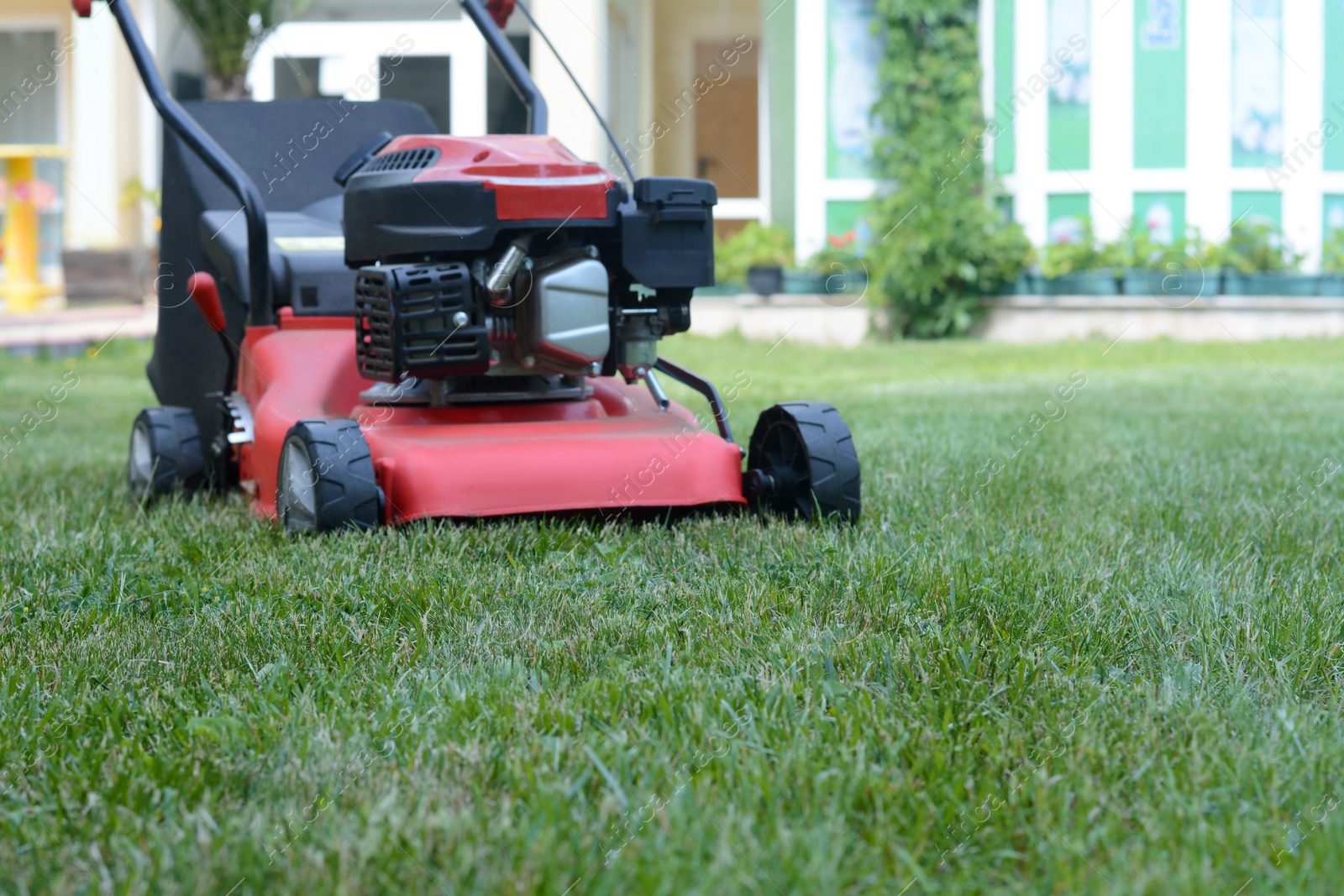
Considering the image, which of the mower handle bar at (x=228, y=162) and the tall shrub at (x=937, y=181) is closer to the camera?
the mower handle bar at (x=228, y=162)

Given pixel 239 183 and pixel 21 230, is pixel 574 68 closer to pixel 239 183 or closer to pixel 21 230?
pixel 21 230

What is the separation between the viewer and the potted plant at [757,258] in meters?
9.65

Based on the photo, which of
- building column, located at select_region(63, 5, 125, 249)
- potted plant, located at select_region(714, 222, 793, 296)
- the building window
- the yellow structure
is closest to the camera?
potted plant, located at select_region(714, 222, 793, 296)

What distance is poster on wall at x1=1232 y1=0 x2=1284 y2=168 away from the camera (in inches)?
370

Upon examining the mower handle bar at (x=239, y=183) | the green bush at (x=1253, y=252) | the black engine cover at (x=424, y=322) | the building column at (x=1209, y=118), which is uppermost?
the building column at (x=1209, y=118)

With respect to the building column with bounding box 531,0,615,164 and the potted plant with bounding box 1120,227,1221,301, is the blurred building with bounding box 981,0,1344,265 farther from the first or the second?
the building column with bounding box 531,0,615,164

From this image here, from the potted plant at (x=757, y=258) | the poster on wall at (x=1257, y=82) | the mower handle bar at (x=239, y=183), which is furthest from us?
the potted plant at (x=757, y=258)

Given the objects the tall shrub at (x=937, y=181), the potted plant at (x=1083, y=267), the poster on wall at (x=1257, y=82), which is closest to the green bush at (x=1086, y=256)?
the potted plant at (x=1083, y=267)

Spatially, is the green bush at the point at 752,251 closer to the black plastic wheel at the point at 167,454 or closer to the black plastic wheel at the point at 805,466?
the black plastic wheel at the point at 167,454

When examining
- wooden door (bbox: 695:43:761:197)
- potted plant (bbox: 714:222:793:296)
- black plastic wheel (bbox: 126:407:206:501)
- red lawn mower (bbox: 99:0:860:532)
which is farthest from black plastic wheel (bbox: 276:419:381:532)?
wooden door (bbox: 695:43:761:197)

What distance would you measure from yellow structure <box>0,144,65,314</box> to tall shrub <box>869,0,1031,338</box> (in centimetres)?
611

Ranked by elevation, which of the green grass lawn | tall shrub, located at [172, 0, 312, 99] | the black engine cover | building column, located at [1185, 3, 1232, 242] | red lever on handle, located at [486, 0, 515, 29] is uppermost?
tall shrub, located at [172, 0, 312, 99]

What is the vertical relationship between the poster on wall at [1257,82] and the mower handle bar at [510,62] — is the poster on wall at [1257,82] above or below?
above

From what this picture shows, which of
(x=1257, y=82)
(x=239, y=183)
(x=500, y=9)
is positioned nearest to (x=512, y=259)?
(x=239, y=183)
